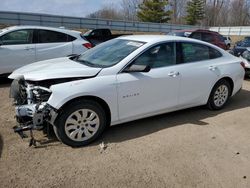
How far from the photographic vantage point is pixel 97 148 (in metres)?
3.89

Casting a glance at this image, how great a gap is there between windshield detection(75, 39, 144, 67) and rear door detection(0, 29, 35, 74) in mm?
3008

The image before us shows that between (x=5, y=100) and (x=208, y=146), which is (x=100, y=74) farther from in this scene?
(x=5, y=100)

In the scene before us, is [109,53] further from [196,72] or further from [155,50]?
[196,72]

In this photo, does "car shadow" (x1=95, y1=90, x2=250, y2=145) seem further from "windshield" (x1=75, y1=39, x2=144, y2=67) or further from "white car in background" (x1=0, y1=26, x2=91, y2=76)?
"white car in background" (x1=0, y1=26, x2=91, y2=76)

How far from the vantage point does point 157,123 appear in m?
4.86

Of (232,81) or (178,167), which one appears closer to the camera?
(178,167)

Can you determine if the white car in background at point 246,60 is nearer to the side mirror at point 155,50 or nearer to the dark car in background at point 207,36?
the dark car in background at point 207,36

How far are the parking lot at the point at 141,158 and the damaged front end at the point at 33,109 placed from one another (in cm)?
32

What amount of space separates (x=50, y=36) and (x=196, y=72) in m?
4.62

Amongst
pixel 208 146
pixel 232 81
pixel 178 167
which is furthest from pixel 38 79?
pixel 232 81

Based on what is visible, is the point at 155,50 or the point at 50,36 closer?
the point at 155,50

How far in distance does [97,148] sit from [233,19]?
227ft

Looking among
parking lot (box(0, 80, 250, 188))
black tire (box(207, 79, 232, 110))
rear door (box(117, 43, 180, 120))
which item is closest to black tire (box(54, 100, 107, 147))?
parking lot (box(0, 80, 250, 188))

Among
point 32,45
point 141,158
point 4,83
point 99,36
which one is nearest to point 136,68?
point 141,158
